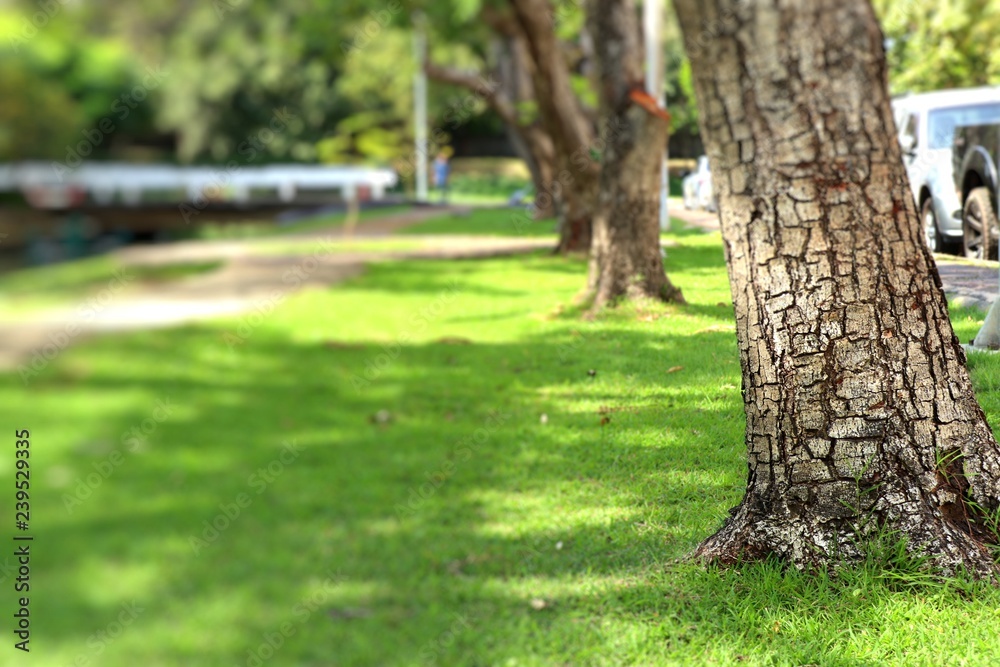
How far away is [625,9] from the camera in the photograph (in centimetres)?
704

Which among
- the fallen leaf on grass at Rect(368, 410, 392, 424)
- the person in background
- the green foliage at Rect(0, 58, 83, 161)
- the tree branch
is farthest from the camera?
the tree branch

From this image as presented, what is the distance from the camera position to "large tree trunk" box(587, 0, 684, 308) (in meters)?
3.96

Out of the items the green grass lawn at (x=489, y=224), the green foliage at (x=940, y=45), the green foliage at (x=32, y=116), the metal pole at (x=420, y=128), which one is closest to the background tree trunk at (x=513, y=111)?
the metal pole at (x=420, y=128)

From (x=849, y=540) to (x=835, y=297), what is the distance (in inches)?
26.3

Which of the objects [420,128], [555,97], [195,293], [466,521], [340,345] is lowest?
[466,521]

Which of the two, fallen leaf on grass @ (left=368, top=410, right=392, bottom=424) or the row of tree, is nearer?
the row of tree

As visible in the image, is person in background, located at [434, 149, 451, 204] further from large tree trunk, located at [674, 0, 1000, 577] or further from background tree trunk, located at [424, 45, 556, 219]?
large tree trunk, located at [674, 0, 1000, 577]

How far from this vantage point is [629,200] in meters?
4.72

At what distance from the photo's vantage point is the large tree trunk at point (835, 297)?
268cm

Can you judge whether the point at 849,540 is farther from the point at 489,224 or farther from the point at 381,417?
the point at 489,224

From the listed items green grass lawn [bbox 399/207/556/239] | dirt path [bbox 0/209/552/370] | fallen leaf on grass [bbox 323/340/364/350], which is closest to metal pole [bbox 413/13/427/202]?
green grass lawn [bbox 399/207/556/239]

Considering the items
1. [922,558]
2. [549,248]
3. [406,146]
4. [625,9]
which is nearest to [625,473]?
[922,558]

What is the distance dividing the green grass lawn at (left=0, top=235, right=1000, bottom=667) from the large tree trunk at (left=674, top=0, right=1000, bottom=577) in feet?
0.55

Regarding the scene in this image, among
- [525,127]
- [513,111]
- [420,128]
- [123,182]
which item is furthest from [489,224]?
[420,128]
